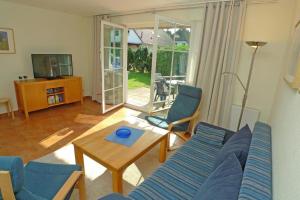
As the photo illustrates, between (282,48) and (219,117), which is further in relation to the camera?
(219,117)

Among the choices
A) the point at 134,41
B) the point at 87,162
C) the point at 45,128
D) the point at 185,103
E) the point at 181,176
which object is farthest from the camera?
the point at 134,41

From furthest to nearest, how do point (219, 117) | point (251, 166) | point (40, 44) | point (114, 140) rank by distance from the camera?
point (40, 44) → point (219, 117) → point (114, 140) → point (251, 166)

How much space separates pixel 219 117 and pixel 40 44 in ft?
13.2

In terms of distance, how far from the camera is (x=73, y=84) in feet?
14.0

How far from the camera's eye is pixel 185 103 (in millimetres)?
2912

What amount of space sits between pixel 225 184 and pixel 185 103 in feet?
6.48

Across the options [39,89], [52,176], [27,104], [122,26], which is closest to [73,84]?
[39,89]

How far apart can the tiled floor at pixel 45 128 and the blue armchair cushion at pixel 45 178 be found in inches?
39.4

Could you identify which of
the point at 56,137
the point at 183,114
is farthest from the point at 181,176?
the point at 56,137

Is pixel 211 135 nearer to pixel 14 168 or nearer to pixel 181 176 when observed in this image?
pixel 181 176

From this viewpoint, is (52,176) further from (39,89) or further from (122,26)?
(122,26)

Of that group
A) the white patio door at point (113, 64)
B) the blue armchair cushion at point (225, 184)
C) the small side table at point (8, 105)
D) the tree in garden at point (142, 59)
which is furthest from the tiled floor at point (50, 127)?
the tree in garden at point (142, 59)

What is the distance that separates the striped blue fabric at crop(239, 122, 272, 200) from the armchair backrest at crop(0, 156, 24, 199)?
1083 mm

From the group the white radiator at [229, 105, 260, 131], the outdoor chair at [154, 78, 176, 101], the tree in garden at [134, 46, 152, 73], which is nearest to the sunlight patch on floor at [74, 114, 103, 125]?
the outdoor chair at [154, 78, 176, 101]
